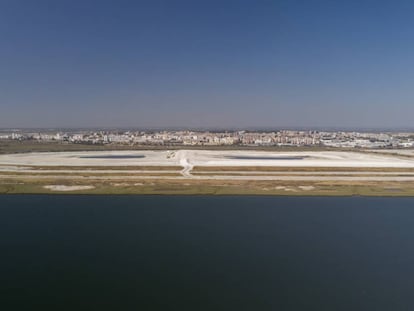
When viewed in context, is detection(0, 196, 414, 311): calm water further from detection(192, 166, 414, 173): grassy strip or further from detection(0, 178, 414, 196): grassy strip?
detection(192, 166, 414, 173): grassy strip

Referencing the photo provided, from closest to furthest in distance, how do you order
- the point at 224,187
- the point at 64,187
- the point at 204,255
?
the point at 204,255, the point at 64,187, the point at 224,187

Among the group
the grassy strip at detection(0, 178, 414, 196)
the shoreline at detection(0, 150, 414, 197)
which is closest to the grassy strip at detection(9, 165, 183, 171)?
the shoreline at detection(0, 150, 414, 197)

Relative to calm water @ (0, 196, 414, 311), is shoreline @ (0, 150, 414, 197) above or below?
above

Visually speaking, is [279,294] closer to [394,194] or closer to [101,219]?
[101,219]

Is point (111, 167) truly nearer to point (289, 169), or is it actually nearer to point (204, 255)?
point (289, 169)

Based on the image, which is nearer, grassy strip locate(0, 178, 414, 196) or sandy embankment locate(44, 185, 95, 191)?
grassy strip locate(0, 178, 414, 196)

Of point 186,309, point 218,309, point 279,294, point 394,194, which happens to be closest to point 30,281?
point 186,309

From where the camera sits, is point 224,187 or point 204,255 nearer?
point 204,255

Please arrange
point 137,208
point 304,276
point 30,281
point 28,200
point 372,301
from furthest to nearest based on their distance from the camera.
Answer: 1. point 28,200
2. point 137,208
3. point 304,276
4. point 30,281
5. point 372,301

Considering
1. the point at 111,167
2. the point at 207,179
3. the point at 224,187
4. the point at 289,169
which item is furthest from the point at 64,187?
the point at 289,169
